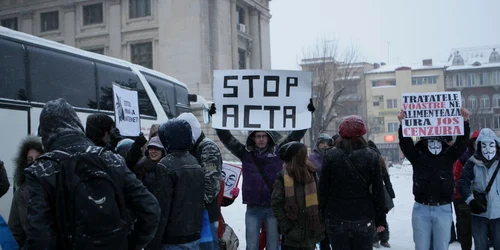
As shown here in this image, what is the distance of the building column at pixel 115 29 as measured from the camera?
38719 millimetres

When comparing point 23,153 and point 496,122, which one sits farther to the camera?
point 496,122

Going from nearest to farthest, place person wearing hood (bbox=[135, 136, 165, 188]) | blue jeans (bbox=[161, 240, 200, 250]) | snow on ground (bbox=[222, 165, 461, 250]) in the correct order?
blue jeans (bbox=[161, 240, 200, 250]), person wearing hood (bbox=[135, 136, 165, 188]), snow on ground (bbox=[222, 165, 461, 250])

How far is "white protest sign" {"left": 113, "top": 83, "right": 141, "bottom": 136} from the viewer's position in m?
6.17

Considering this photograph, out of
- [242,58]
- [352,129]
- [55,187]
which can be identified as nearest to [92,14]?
[242,58]

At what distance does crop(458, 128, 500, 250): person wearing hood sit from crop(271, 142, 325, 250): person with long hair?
2.36 metres

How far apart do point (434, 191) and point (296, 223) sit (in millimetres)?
1764

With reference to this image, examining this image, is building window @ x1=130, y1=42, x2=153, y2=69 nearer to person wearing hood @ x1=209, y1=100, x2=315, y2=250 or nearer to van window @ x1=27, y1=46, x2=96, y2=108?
van window @ x1=27, y1=46, x2=96, y2=108

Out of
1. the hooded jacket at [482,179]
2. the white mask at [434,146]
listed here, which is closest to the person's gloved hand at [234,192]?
the white mask at [434,146]

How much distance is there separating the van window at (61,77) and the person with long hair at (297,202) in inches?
188

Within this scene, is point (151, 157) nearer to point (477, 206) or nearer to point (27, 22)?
point (477, 206)

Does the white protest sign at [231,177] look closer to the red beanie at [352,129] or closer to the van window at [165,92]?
the red beanie at [352,129]

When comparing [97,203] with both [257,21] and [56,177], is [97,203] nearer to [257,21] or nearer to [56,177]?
[56,177]

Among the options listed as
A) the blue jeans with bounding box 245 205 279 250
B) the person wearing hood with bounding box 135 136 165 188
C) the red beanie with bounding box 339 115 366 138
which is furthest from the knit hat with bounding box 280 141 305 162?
the person wearing hood with bounding box 135 136 165 188

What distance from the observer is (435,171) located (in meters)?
5.90
